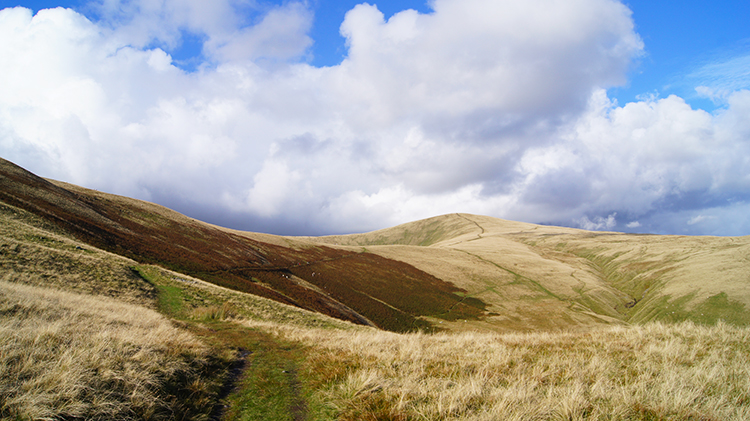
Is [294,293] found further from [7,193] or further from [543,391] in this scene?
[543,391]

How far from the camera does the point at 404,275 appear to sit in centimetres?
6688

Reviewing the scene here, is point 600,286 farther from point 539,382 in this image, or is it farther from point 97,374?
point 97,374

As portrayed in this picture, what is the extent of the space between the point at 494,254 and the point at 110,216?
9779 centimetres

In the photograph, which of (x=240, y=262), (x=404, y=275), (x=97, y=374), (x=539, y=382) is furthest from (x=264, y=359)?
(x=404, y=275)

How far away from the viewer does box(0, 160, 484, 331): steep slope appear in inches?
1228

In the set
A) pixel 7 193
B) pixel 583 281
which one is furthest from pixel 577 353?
pixel 583 281

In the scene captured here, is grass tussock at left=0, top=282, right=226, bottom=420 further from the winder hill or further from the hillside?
the winder hill

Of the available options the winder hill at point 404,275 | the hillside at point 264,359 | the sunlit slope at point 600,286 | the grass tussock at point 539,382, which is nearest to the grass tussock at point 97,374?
the hillside at point 264,359

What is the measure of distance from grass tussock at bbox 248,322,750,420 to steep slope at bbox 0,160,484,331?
25.5 meters

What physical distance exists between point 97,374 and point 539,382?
789 cm

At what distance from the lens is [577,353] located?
8.34 m

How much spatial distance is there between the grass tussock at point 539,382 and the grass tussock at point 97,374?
255 cm

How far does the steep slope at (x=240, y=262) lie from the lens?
31.2 m

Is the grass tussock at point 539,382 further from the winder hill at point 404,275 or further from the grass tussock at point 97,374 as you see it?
the winder hill at point 404,275
